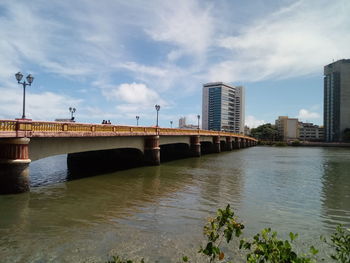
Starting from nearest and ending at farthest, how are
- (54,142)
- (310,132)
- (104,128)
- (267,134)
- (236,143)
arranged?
(54,142) < (104,128) < (236,143) < (267,134) < (310,132)

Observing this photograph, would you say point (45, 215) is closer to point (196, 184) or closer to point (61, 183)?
point (61, 183)

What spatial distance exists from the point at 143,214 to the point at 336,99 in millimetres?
145004

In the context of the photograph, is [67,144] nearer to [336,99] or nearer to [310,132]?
[336,99]

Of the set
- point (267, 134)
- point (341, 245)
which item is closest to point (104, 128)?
point (341, 245)

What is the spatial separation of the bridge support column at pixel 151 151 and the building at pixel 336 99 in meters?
128

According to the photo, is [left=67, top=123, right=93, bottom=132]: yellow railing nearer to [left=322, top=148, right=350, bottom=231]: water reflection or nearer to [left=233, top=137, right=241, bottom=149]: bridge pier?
[left=322, top=148, right=350, bottom=231]: water reflection

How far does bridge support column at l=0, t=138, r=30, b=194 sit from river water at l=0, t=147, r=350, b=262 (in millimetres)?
653

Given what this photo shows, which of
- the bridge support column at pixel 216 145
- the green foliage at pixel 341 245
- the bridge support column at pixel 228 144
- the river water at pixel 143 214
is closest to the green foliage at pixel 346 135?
the bridge support column at pixel 228 144

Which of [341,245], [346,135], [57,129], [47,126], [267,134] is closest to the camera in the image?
[341,245]

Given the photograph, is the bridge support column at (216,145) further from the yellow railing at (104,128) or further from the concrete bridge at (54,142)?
the yellow railing at (104,128)

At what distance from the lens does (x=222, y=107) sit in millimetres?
157750

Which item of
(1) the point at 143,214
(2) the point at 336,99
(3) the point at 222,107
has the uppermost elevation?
(2) the point at 336,99

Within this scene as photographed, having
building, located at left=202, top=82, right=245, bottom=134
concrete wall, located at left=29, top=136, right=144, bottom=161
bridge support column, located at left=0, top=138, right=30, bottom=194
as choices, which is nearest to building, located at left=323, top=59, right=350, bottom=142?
building, located at left=202, top=82, right=245, bottom=134

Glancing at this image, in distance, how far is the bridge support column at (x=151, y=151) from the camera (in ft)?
88.7
